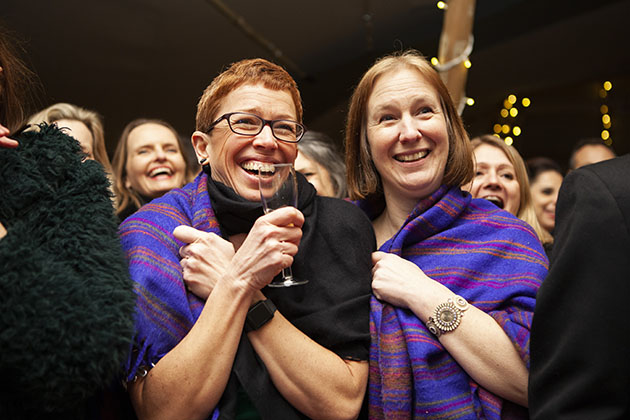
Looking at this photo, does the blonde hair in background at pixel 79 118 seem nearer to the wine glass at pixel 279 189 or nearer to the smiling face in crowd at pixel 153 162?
the smiling face in crowd at pixel 153 162

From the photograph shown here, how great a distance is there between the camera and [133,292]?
140 centimetres

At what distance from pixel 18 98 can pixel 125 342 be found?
2.40ft

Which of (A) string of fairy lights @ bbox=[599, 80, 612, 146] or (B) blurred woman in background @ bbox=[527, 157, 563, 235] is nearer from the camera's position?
(B) blurred woman in background @ bbox=[527, 157, 563, 235]

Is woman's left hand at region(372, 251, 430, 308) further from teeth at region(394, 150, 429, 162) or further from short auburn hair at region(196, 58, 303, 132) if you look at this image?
short auburn hair at region(196, 58, 303, 132)

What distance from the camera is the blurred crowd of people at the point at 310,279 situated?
110 cm

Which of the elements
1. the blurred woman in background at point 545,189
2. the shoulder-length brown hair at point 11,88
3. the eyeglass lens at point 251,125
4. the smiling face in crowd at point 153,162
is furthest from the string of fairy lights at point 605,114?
the shoulder-length brown hair at point 11,88

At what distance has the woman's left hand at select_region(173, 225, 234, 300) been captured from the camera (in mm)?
1551

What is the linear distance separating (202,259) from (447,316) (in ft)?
2.24

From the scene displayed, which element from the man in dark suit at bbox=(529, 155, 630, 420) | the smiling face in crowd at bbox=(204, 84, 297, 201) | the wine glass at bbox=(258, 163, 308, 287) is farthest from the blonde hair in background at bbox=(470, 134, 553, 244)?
the man in dark suit at bbox=(529, 155, 630, 420)

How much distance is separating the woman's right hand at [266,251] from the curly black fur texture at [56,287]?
285 mm

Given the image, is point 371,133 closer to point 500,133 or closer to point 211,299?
point 211,299

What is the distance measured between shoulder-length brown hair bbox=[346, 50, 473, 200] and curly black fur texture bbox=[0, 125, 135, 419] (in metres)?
0.97

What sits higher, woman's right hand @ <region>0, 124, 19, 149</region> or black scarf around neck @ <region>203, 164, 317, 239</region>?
woman's right hand @ <region>0, 124, 19, 149</region>

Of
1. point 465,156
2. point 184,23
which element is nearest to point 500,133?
point 184,23
